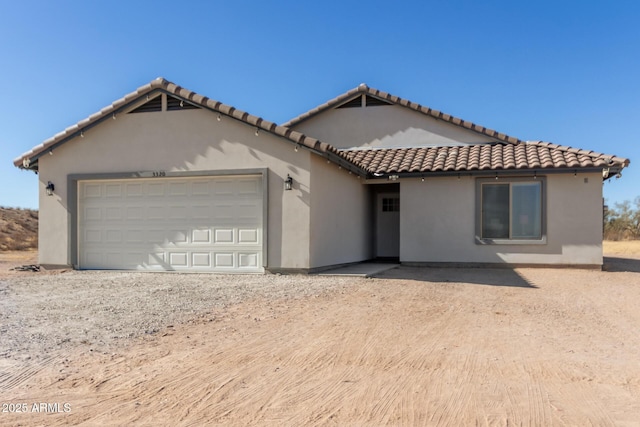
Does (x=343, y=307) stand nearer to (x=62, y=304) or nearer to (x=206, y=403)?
(x=206, y=403)

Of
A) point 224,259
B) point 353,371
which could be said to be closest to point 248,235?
point 224,259

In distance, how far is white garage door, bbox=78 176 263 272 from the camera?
37.7 feet

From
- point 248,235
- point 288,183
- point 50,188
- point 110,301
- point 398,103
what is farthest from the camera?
point 398,103

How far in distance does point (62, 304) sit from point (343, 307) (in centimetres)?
436

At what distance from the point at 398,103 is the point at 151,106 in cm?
837

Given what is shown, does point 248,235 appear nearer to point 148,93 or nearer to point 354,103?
point 148,93

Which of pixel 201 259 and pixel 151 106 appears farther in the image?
pixel 151 106

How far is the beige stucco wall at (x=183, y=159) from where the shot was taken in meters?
11.0

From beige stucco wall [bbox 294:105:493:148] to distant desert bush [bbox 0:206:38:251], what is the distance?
1944 centimetres

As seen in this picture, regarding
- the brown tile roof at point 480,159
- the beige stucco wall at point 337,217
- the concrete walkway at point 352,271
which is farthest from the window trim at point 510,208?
the beige stucco wall at point 337,217

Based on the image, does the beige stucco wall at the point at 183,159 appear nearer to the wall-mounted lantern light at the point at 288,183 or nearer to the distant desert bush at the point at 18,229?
the wall-mounted lantern light at the point at 288,183

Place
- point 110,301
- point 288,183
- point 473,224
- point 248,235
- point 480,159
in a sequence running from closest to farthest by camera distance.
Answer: point 110,301
point 288,183
point 248,235
point 473,224
point 480,159

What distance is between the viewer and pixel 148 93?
39.0ft

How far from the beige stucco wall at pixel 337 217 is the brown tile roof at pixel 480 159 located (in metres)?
0.66
